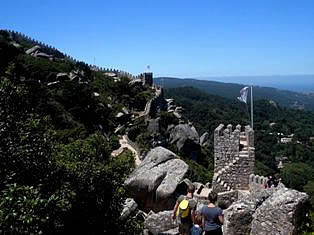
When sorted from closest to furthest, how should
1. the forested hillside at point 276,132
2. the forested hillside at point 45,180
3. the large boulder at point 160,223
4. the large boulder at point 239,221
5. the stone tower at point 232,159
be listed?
the forested hillside at point 45,180 < the large boulder at point 239,221 < the large boulder at point 160,223 < the stone tower at point 232,159 < the forested hillside at point 276,132

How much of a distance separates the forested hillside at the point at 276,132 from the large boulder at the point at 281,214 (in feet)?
147

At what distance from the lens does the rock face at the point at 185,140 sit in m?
43.3

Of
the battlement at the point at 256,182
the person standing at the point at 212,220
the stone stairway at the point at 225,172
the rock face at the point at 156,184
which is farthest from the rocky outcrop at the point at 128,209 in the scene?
the battlement at the point at 256,182

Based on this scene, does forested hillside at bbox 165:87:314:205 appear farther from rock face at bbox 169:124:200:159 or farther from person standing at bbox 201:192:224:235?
person standing at bbox 201:192:224:235

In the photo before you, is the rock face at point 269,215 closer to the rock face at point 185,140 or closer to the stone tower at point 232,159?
the stone tower at point 232,159

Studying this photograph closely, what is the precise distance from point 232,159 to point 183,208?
9.09 meters

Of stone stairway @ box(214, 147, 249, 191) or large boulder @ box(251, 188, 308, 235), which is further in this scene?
stone stairway @ box(214, 147, 249, 191)

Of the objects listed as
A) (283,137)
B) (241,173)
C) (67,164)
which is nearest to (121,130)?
(241,173)

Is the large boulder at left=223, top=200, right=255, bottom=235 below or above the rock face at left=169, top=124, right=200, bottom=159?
above

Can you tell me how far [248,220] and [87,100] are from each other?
3403cm

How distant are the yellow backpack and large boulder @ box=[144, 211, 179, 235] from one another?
2.56 meters

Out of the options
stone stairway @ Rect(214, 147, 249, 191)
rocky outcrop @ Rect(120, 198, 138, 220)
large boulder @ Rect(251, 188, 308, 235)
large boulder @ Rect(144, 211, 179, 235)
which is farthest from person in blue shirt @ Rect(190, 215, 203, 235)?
stone stairway @ Rect(214, 147, 249, 191)

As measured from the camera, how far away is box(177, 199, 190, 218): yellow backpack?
8367 mm

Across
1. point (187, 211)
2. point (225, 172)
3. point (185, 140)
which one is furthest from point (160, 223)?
point (185, 140)
